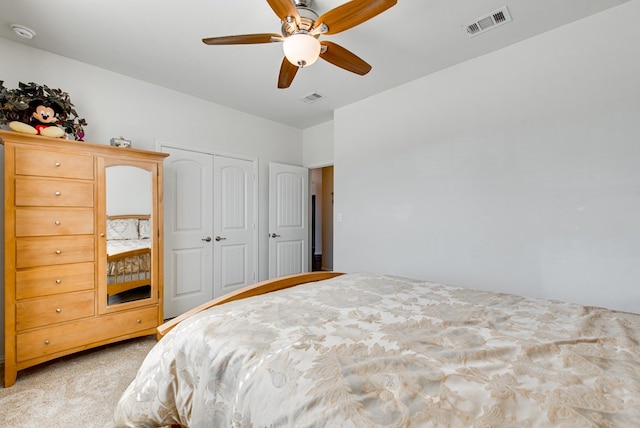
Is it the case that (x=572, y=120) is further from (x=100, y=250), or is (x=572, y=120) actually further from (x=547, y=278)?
(x=100, y=250)

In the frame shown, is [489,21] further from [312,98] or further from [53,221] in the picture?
[53,221]

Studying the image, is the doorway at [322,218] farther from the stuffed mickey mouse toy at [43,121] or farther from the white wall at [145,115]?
the stuffed mickey mouse toy at [43,121]

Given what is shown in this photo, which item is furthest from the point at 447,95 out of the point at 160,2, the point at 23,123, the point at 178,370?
the point at 23,123

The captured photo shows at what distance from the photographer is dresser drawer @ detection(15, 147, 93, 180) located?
81.0 inches

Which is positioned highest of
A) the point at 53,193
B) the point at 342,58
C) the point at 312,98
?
the point at 312,98

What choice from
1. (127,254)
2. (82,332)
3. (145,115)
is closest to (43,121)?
(145,115)

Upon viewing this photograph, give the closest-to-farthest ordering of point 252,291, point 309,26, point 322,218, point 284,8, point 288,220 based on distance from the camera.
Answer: point 284,8 → point 252,291 → point 309,26 → point 288,220 → point 322,218

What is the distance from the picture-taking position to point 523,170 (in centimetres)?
237

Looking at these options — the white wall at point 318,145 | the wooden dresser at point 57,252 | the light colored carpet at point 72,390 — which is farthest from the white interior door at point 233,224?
the light colored carpet at point 72,390

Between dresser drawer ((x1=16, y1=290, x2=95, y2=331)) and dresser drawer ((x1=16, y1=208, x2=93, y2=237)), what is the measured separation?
485 millimetres

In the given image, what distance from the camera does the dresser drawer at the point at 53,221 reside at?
2.05 m

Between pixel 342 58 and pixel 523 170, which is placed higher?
pixel 342 58

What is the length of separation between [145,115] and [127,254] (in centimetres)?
155

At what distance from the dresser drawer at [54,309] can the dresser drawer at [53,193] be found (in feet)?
2.31
